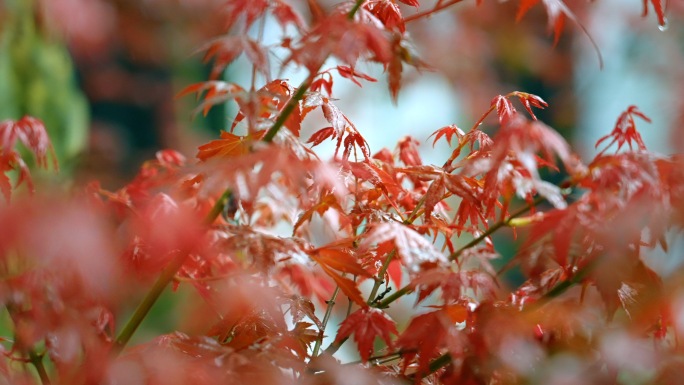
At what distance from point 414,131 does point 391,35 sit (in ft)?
9.51

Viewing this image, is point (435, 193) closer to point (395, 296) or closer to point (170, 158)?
point (395, 296)

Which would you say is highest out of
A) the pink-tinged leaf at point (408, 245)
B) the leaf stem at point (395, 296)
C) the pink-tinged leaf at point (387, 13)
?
the pink-tinged leaf at point (387, 13)

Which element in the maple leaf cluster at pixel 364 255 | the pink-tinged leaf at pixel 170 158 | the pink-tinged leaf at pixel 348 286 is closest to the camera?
the maple leaf cluster at pixel 364 255

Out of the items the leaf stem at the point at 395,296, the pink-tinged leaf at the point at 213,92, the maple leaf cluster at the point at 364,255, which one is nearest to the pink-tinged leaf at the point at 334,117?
the maple leaf cluster at the point at 364,255

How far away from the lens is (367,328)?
0.78 m

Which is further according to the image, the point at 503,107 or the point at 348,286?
the point at 503,107

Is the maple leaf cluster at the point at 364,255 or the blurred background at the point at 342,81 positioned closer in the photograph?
the maple leaf cluster at the point at 364,255

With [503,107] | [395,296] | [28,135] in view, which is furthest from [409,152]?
[28,135]

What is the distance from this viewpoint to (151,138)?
7.30ft

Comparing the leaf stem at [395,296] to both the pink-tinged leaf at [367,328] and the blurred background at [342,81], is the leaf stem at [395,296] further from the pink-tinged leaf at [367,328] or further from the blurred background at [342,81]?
the blurred background at [342,81]

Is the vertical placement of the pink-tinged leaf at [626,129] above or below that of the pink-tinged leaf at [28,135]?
above

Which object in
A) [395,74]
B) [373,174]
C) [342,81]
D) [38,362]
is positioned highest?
[395,74]

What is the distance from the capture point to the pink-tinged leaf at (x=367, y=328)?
770 millimetres

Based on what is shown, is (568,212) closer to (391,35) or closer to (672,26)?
→ (391,35)
